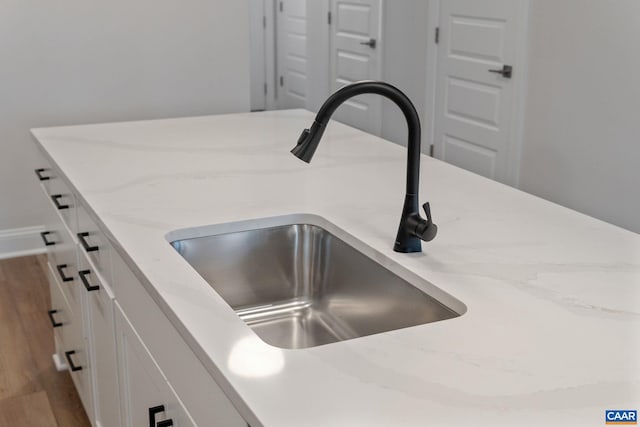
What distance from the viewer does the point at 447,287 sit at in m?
1.41

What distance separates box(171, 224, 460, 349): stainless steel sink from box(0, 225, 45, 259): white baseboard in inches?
107

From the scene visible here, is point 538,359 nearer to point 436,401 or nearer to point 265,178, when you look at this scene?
point 436,401

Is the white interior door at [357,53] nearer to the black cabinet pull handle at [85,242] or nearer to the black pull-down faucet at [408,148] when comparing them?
the black cabinet pull handle at [85,242]

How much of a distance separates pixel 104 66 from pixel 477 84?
2.15 meters

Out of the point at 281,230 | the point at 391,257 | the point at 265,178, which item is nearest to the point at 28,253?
the point at 265,178

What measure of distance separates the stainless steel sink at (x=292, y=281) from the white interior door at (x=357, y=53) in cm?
381

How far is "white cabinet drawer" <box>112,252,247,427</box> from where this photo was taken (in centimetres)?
118

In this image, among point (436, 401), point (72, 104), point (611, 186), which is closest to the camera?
point (436, 401)

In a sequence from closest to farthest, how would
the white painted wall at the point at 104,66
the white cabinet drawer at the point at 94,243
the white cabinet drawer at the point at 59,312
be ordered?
the white cabinet drawer at the point at 94,243 → the white cabinet drawer at the point at 59,312 → the white painted wall at the point at 104,66

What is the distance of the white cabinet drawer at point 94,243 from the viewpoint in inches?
74.7

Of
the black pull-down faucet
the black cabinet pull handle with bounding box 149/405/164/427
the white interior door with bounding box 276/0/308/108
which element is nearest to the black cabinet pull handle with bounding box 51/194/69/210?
the black cabinet pull handle with bounding box 149/405/164/427

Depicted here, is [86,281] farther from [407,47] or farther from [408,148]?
[407,47]

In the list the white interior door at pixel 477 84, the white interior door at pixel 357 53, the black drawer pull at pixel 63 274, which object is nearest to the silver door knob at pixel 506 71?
the white interior door at pixel 477 84

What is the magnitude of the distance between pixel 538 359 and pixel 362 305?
0.59 metres
